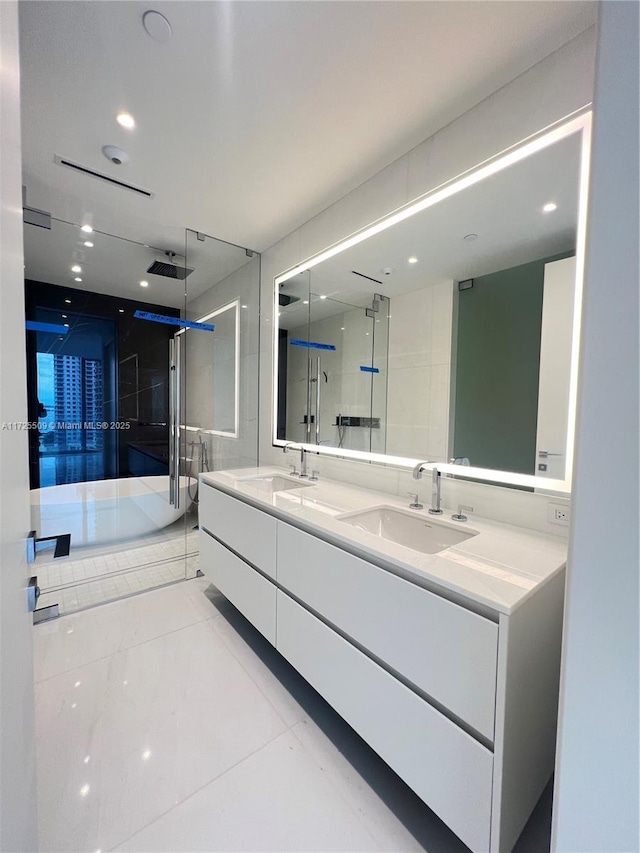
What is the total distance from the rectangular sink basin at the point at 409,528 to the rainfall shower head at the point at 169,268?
2.71 meters

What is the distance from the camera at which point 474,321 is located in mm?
1626

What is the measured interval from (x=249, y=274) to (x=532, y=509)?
9.19 ft

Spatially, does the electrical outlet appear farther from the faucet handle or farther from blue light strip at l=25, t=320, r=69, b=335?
blue light strip at l=25, t=320, r=69, b=335

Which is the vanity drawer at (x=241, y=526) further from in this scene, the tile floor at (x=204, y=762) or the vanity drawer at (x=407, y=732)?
the tile floor at (x=204, y=762)

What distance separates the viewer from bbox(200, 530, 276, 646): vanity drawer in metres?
1.78

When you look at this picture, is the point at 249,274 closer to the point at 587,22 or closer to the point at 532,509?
the point at 587,22

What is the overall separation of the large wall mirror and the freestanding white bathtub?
224 centimetres

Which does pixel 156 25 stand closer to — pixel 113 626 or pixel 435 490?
pixel 435 490

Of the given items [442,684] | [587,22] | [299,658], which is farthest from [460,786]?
[587,22]

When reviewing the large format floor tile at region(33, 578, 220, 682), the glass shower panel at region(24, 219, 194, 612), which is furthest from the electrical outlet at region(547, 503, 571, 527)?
the glass shower panel at region(24, 219, 194, 612)

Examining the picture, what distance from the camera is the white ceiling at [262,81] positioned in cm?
123

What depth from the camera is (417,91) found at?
147 cm

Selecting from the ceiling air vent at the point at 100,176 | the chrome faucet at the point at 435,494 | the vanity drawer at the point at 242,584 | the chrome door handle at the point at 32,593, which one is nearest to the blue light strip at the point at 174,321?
the ceiling air vent at the point at 100,176

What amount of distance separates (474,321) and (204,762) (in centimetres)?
213
